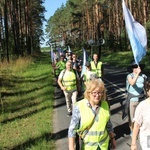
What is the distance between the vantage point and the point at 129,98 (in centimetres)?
713

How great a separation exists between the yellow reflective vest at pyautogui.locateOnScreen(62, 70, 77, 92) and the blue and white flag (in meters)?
3.45

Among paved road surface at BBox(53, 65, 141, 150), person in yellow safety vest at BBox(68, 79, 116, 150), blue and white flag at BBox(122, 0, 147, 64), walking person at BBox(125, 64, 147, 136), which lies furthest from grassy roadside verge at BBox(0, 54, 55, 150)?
person in yellow safety vest at BBox(68, 79, 116, 150)

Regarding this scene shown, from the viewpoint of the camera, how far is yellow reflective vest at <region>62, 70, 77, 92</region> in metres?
9.62

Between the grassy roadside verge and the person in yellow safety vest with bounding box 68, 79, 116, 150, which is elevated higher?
the person in yellow safety vest with bounding box 68, 79, 116, 150

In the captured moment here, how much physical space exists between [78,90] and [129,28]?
13.5ft

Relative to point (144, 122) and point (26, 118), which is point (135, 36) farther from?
point (26, 118)

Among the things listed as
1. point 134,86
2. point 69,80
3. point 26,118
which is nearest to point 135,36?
point 134,86

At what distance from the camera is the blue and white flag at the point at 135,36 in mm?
6273

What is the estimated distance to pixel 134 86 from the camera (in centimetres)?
696

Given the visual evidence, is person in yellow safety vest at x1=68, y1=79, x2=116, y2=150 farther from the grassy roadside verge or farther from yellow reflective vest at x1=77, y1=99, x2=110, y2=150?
the grassy roadside verge

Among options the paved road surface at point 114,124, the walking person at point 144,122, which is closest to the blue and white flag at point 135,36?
the paved road surface at point 114,124

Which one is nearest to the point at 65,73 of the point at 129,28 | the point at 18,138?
the point at 18,138

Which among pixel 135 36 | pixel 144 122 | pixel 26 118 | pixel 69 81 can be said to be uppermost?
pixel 135 36

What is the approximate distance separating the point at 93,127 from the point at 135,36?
3083 mm
